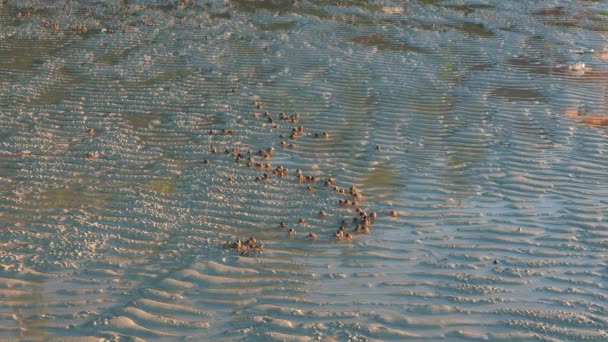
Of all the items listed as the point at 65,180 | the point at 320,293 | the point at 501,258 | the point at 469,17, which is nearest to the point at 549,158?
the point at 501,258

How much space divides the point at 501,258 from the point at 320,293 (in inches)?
76.1

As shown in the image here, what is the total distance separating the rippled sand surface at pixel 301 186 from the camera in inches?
245

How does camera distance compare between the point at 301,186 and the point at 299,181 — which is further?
the point at 299,181

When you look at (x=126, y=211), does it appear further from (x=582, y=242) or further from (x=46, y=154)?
(x=582, y=242)

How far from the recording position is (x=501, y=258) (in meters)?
7.18

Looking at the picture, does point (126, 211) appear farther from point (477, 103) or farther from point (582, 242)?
A: point (477, 103)

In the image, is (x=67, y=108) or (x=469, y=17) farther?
(x=469, y=17)

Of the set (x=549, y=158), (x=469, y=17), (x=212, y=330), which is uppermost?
(x=469, y=17)

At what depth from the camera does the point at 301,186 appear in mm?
8914

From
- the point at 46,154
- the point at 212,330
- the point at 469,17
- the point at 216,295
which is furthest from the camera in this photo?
the point at 469,17

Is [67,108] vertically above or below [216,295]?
above

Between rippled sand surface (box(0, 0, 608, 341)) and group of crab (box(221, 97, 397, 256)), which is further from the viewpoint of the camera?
group of crab (box(221, 97, 397, 256))

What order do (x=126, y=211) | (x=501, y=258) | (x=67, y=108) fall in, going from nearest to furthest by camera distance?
(x=501, y=258)
(x=126, y=211)
(x=67, y=108)

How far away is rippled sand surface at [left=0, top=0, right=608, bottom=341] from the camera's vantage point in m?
6.22
